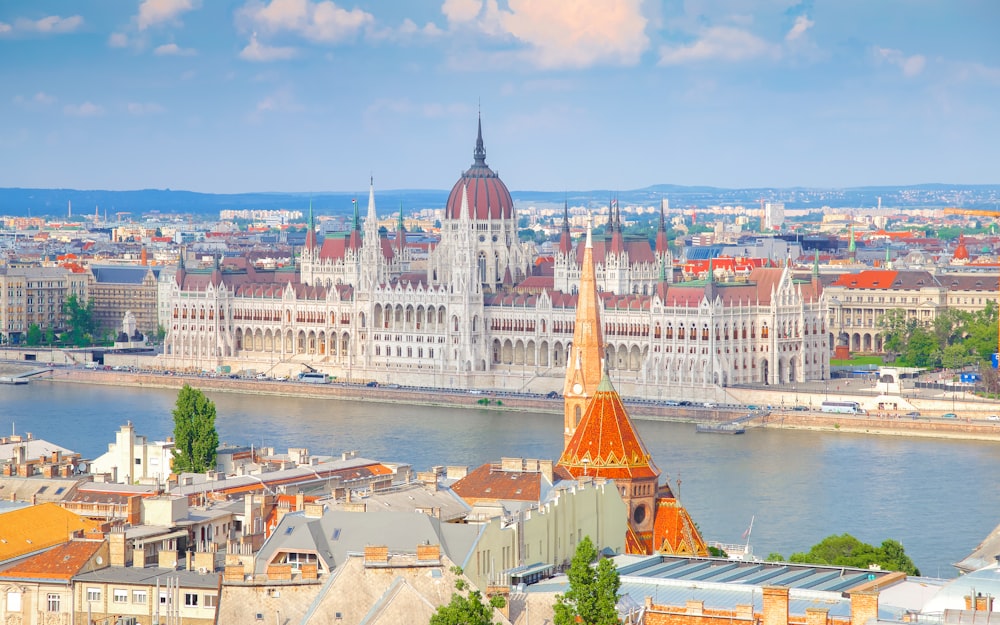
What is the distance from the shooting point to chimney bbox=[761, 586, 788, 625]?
766 inches

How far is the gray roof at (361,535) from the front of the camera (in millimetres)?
22891

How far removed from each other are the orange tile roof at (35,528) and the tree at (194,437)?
955 cm

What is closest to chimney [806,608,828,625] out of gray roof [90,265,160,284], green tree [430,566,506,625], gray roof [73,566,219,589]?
green tree [430,566,506,625]

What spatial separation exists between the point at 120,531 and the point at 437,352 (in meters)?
51.9

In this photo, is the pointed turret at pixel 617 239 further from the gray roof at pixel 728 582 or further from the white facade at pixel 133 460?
the gray roof at pixel 728 582

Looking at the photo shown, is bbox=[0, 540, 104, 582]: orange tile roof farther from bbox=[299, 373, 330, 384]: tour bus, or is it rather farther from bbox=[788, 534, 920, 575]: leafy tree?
bbox=[299, 373, 330, 384]: tour bus

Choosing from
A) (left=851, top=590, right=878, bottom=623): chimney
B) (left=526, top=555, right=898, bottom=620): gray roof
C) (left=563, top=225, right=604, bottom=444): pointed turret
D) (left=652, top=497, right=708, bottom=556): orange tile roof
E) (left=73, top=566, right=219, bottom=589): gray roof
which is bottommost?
(left=652, top=497, right=708, bottom=556): orange tile roof

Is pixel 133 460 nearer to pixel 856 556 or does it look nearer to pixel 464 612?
pixel 856 556

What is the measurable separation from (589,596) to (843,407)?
143ft

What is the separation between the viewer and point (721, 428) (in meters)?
60.2

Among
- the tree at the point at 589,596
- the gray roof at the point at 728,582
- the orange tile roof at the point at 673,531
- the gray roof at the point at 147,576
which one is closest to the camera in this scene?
the tree at the point at 589,596

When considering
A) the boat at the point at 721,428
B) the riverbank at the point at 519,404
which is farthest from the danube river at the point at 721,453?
the riverbank at the point at 519,404

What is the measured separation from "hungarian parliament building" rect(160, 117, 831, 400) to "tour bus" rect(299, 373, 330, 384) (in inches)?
28.3

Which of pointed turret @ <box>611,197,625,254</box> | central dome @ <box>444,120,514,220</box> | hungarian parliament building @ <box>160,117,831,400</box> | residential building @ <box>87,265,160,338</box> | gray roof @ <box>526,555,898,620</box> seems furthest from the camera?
residential building @ <box>87,265,160,338</box>
